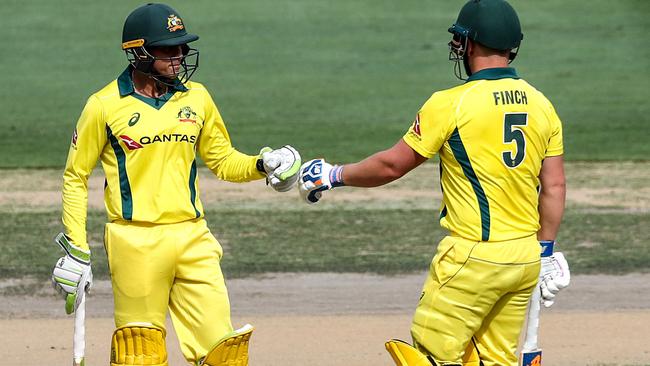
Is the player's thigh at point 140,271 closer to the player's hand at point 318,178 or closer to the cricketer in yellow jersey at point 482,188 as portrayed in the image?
the player's hand at point 318,178

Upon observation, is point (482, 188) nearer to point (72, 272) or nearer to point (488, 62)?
point (488, 62)

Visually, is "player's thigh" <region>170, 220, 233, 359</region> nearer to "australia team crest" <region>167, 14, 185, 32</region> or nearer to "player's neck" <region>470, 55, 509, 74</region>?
"australia team crest" <region>167, 14, 185, 32</region>

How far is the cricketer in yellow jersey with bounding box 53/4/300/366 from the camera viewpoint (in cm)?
679

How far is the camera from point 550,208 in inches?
257

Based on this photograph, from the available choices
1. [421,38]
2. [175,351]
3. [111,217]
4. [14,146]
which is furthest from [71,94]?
[111,217]

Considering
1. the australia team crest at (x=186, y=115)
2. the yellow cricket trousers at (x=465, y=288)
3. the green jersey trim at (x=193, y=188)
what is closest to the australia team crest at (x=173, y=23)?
the australia team crest at (x=186, y=115)

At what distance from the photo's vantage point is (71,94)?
24422 millimetres

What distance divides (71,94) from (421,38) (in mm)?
8601

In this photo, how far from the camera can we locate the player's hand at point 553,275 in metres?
6.73

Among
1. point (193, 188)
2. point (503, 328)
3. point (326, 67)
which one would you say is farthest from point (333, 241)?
point (326, 67)

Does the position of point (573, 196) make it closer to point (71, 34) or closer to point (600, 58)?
point (600, 58)

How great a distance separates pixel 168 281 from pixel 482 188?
177cm

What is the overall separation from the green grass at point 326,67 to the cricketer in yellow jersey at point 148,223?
10758 millimetres

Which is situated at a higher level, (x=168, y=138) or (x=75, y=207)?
(x=168, y=138)
